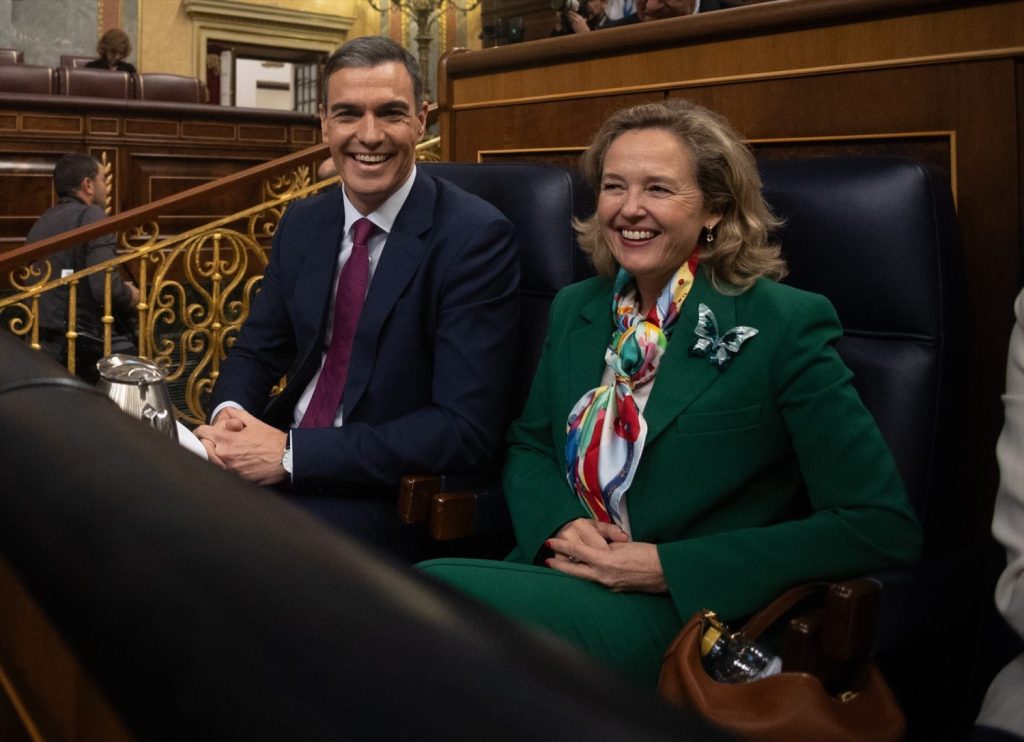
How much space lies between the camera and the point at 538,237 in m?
2.05

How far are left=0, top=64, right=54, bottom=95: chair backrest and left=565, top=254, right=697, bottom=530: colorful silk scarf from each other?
766 cm

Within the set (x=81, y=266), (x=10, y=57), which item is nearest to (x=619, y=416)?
(x=81, y=266)

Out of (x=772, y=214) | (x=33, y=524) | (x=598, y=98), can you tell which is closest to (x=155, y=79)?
(x=598, y=98)

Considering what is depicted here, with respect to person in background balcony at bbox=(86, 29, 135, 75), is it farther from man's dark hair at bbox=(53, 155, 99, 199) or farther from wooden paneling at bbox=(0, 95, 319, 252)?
man's dark hair at bbox=(53, 155, 99, 199)

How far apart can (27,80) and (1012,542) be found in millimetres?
8415

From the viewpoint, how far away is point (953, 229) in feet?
5.04

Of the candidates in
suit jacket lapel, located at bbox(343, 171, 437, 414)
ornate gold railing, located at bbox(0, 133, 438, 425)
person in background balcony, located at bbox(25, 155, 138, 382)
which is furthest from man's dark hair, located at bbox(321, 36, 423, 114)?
person in background balcony, located at bbox(25, 155, 138, 382)

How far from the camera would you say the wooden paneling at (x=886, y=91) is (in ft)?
5.43

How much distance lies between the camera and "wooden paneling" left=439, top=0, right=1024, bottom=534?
1.66m

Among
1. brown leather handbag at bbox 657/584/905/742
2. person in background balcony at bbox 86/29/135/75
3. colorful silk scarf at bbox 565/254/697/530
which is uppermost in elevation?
person in background balcony at bbox 86/29/135/75

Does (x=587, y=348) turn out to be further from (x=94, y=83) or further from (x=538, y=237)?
(x=94, y=83)

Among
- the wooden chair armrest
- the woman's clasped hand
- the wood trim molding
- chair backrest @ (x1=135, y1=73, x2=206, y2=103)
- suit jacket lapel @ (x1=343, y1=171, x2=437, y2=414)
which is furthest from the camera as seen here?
the wood trim molding

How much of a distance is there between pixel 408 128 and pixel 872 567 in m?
1.14

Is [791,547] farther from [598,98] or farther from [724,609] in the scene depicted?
[598,98]
